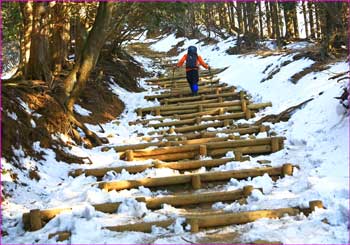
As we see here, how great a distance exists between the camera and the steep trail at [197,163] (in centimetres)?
508

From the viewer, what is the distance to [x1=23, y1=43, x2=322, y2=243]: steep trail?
5.08 meters

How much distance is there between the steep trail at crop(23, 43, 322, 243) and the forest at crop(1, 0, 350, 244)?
36mm

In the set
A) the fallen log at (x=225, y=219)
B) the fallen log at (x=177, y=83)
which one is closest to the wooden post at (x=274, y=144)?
the fallen log at (x=225, y=219)

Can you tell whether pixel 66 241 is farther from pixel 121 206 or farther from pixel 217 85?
pixel 217 85

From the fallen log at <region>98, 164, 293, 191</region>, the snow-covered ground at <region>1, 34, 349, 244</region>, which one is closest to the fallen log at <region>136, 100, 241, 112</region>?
the snow-covered ground at <region>1, 34, 349, 244</region>

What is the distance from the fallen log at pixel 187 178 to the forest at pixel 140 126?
3.0 inches

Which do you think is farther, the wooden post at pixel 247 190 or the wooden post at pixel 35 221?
the wooden post at pixel 247 190

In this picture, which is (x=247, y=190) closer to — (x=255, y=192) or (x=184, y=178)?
(x=255, y=192)

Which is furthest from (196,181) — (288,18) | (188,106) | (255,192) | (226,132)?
(288,18)

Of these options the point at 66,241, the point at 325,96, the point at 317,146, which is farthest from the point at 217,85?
the point at 66,241

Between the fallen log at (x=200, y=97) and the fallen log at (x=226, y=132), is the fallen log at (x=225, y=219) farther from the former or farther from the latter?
the fallen log at (x=200, y=97)

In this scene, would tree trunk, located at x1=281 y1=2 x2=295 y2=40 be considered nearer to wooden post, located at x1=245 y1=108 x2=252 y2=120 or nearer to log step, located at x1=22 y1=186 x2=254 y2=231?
wooden post, located at x1=245 y1=108 x2=252 y2=120

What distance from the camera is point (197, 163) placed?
737 centimetres

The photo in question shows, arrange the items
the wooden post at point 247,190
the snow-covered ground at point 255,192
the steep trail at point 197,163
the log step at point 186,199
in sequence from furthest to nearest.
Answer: the wooden post at point 247,190 < the log step at point 186,199 < the steep trail at point 197,163 < the snow-covered ground at point 255,192
